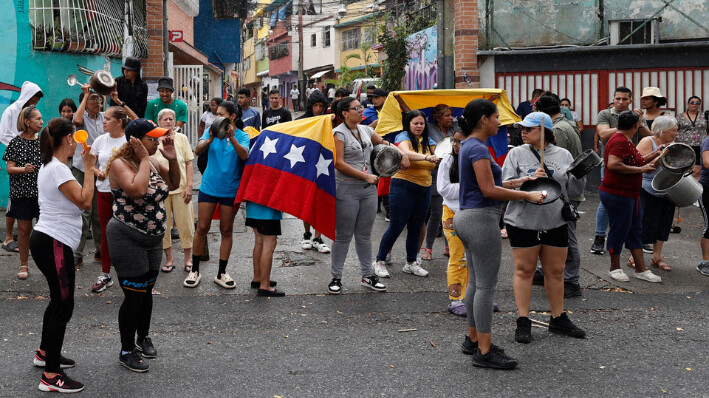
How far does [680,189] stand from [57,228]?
20.6 ft

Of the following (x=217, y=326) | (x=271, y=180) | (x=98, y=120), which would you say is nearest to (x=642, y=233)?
(x=271, y=180)

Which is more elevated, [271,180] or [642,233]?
[271,180]

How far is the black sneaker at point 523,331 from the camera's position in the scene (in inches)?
231

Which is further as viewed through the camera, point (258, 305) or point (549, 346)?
point (258, 305)

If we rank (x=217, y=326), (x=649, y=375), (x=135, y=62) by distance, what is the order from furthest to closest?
(x=135, y=62), (x=217, y=326), (x=649, y=375)

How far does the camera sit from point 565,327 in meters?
6.06

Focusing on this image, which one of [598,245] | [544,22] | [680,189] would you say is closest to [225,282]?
[598,245]

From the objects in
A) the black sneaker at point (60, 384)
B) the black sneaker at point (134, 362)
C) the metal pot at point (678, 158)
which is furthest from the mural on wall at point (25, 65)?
the metal pot at point (678, 158)

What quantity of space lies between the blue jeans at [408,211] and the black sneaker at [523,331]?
2.33m

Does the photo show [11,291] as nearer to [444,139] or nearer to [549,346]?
[444,139]

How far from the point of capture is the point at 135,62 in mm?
10047

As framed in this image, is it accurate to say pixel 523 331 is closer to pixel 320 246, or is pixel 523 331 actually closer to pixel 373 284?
pixel 373 284

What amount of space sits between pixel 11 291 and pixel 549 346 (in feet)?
16.2

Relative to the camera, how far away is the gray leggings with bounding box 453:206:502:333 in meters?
5.21
